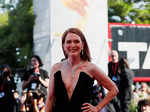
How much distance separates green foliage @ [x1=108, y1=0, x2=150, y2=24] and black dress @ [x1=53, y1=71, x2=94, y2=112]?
3830 centimetres

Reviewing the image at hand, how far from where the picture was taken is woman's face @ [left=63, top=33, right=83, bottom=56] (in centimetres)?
281

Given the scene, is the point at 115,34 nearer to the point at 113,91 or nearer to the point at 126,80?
the point at 126,80

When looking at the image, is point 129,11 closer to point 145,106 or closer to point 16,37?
point 16,37

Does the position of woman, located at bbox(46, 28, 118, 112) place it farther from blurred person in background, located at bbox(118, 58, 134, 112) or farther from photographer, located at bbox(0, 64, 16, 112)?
photographer, located at bbox(0, 64, 16, 112)

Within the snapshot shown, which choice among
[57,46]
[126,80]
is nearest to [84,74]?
[126,80]

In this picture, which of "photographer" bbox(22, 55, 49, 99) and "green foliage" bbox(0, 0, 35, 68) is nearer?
"photographer" bbox(22, 55, 49, 99)

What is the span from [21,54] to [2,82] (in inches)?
819

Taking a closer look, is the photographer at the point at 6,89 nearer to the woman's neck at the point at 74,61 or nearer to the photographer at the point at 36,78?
the photographer at the point at 36,78

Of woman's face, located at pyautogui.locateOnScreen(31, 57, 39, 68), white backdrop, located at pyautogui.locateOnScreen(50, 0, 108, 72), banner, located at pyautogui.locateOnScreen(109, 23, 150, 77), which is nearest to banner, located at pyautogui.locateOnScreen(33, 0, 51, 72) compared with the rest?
white backdrop, located at pyautogui.locateOnScreen(50, 0, 108, 72)

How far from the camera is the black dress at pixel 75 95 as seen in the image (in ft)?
9.01

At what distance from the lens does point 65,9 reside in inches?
412

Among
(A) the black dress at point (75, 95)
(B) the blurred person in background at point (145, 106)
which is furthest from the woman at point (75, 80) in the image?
(B) the blurred person in background at point (145, 106)

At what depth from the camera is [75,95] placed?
108 inches

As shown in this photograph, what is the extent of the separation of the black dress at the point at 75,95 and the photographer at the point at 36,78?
4.07 m
